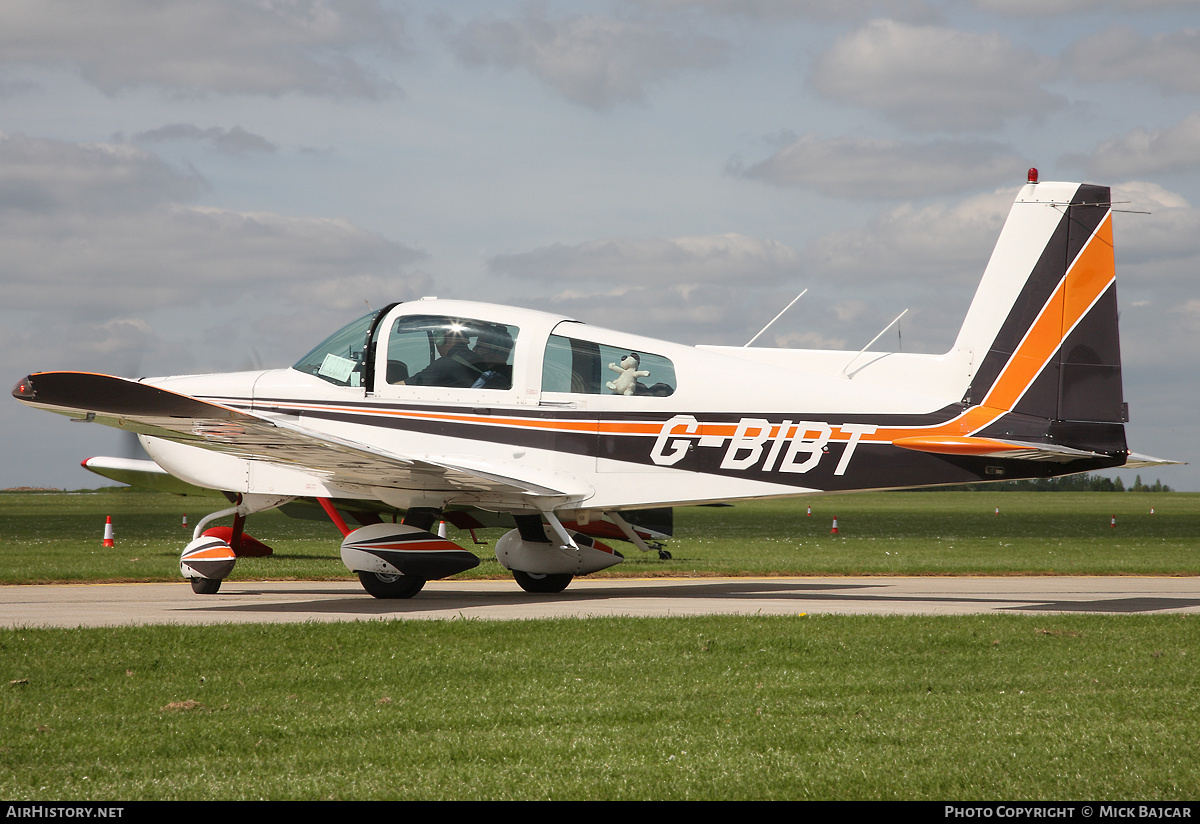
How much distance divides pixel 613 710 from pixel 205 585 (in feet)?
26.5

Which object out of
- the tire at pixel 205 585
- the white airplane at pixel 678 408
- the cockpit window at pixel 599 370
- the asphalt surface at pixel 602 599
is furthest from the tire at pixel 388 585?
the cockpit window at pixel 599 370

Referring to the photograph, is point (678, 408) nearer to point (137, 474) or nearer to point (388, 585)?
point (388, 585)

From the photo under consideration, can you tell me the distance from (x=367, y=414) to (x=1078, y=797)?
343 inches

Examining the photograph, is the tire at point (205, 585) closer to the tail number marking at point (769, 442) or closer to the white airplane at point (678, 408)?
the white airplane at point (678, 408)

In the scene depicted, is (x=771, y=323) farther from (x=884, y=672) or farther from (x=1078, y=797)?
(x=1078, y=797)

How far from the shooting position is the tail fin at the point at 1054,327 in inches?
421

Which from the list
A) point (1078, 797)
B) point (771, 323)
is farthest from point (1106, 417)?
point (1078, 797)

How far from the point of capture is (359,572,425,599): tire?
37.9ft

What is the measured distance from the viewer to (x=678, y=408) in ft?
36.6

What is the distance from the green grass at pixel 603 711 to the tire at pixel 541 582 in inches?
158

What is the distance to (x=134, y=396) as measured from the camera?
860cm

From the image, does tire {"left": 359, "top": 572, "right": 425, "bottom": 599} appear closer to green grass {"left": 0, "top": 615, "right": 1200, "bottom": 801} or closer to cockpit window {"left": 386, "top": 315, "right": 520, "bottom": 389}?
cockpit window {"left": 386, "top": 315, "right": 520, "bottom": 389}

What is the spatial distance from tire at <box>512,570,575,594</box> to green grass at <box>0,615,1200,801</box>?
4026 mm

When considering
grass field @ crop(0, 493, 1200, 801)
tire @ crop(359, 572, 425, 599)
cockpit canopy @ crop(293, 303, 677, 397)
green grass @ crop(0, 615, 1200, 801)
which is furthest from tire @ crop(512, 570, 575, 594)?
green grass @ crop(0, 615, 1200, 801)
